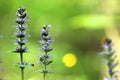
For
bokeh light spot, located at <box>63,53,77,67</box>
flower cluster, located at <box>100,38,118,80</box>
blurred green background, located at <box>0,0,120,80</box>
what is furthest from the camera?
blurred green background, located at <box>0,0,120,80</box>

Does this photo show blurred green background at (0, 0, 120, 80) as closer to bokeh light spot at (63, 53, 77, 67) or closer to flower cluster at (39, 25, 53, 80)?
bokeh light spot at (63, 53, 77, 67)

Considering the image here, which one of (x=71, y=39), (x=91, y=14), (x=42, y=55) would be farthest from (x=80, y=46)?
(x=42, y=55)

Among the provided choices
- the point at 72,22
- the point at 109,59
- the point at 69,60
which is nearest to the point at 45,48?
the point at 109,59

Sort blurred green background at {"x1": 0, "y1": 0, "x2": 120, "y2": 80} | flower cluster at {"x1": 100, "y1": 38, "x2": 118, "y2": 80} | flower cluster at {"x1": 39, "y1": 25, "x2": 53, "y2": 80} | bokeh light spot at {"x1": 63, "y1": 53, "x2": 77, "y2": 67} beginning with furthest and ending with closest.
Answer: blurred green background at {"x1": 0, "y1": 0, "x2": 120, "y2": 80}, bokeh light spot at {"x1": 63, "y1": 53, "x2": 77, "y2": 67}, flower cluster at {"x1": 39, "y1": 25, "x2": 53, "y2": 80}, flower cluster at {"x1": 100, "y1": 38, "x2": 118, "y2": 80}

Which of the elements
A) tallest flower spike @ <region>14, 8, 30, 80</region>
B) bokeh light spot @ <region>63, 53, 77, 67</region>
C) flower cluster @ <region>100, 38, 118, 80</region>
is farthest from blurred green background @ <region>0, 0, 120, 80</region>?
flower cluster @ <region>100, 38, 118, 80</region>

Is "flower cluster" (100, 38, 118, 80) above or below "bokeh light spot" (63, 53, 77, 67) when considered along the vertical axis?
below

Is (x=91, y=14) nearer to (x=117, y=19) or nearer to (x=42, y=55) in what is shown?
(x=117, y=19)

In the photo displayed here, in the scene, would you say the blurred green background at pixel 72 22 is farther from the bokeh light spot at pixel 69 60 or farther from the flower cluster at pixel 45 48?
the flower cluster at pixel 45 48

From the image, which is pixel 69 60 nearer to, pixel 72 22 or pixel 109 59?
pixel 109 59

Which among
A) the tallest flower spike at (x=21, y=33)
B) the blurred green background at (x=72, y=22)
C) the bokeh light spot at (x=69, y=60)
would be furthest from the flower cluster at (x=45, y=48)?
the blurred green background at (x=72, y=22)

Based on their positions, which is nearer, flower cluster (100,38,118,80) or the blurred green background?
flower cluster (100,38,118,80)

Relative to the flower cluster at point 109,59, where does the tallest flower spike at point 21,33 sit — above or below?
above
